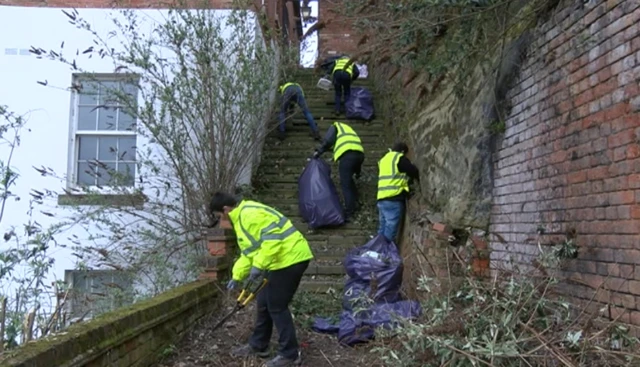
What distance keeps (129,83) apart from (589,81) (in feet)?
20.1

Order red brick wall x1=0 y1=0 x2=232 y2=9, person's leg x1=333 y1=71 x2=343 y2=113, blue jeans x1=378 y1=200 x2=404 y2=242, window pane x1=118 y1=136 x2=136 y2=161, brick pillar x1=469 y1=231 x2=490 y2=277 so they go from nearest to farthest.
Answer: brick pillar x1=469 y1=231 x2=490 y2=277, blue jeans x1=378 y1=200 x2=404 y2=242, window pane x1=118 y1=136 x2=136 y2=161, red brick wall x1=0 y1=0 x2=232 y2=9, person's leg x1=333 y1=71 x2=343 y2=113

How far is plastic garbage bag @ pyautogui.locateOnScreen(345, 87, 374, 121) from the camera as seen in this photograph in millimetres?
11352

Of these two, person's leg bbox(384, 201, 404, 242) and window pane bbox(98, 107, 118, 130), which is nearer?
person's leg bbox(384, 201, 404, 242)

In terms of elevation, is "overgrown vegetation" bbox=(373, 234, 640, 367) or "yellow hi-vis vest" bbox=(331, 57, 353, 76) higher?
"yellow hi-vis vest" bbox=(331, 57, 353, 76)

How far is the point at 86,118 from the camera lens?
836 cm

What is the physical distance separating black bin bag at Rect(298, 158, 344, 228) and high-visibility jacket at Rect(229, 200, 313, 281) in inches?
134

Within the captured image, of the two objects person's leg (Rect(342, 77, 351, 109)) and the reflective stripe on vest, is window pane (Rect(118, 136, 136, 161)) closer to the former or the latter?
the reflective stripe on vest

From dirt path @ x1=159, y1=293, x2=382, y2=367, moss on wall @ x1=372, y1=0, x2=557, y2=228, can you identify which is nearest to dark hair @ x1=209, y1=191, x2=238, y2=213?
dirt path @ x1=159, y1=293, x2=382, y2=367

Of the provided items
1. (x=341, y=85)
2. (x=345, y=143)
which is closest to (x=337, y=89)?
(x=341, y=85)

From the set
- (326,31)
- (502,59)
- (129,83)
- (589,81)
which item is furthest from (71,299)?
(326,31)

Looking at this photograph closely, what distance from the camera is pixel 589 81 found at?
3662mm

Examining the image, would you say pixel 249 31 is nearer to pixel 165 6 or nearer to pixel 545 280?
pixel 165 6

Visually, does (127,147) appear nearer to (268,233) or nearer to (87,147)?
(87,147)

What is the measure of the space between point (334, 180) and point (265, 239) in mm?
4882
